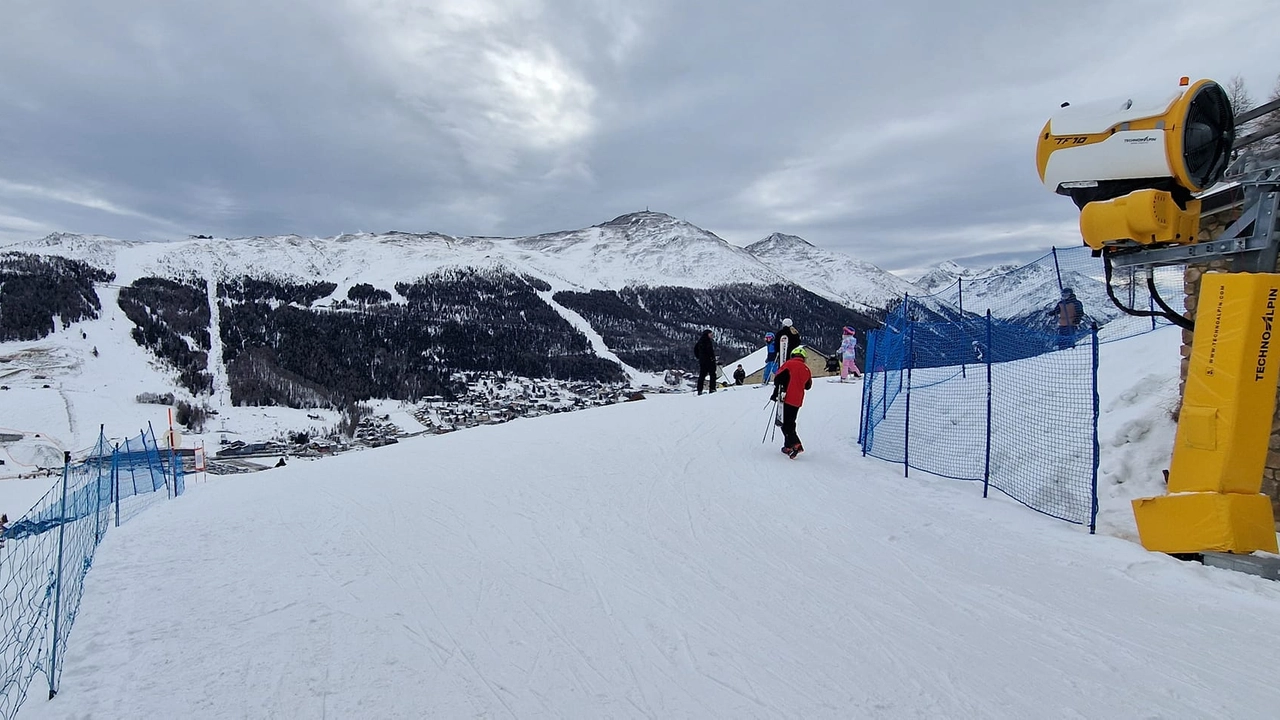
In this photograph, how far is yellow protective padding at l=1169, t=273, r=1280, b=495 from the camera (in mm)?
4660

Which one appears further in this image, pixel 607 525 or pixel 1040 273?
pixel 1040 273

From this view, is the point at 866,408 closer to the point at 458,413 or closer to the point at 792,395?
the point at 792,395

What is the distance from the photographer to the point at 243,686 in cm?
351

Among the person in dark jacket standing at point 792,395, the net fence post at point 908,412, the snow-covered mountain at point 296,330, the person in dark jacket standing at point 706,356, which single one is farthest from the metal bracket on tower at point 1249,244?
the snow-covered mountain at point 296,330

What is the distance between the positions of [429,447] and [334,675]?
900 centimetres

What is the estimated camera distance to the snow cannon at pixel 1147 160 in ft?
15.7

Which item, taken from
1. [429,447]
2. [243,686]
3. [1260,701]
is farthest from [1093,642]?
[429,447]

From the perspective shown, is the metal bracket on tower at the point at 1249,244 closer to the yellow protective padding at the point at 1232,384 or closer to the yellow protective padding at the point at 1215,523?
the yellow protective padding at the point at 1232,384

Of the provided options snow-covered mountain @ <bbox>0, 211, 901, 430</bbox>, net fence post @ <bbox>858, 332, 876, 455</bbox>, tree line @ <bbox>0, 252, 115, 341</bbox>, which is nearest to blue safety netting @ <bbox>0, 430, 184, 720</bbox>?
net fence post @ <bbox>858, 332, 876, 455</bbox>

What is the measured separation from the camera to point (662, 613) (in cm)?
432

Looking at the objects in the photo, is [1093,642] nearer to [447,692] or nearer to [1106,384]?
[447,692]

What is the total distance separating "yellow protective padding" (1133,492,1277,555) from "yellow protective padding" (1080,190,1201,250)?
2040 mm

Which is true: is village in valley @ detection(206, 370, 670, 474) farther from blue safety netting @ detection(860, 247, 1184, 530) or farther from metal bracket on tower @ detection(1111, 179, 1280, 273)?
metal bracket on tower @ detection(1111, 179, 1280, 273)

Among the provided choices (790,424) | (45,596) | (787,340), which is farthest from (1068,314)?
(45,596)
